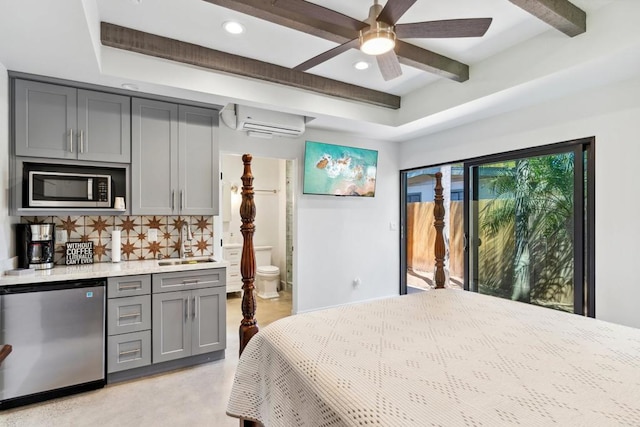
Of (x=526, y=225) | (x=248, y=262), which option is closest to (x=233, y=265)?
(x=248, y=262)

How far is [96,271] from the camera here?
2.54 m

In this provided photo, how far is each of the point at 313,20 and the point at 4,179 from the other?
8.18 ft

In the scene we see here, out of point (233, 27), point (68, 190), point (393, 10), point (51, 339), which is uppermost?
point (233, 27)

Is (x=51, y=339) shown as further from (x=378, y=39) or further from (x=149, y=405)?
(x=378, y=39)

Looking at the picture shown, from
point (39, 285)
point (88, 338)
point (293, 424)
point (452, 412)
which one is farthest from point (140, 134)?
point (452, 412)

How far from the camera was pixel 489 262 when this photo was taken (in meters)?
3.78

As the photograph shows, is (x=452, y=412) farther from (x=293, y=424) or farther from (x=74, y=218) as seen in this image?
(x=74, y=218)

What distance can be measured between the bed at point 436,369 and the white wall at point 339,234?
2.19 metres

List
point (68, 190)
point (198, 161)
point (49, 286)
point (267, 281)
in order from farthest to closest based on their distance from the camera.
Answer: point (267, 281)
point (198, 161)
point (68, 190)
point (49, 286)

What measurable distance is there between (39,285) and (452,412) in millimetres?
2734

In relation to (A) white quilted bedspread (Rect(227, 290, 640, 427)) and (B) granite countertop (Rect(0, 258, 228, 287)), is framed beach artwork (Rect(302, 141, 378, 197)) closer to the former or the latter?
(B) granite countertop (Rect(0, 258, 228, 287))

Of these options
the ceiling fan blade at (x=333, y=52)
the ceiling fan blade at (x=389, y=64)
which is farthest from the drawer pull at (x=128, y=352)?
the ceiling fan blade at (x=389, y=64)

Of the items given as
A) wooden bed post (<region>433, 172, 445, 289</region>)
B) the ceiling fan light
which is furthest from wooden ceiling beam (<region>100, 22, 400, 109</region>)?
wooden bed post (<region>433, 172, 445, 289</region>)

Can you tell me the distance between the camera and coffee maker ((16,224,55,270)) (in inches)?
100
